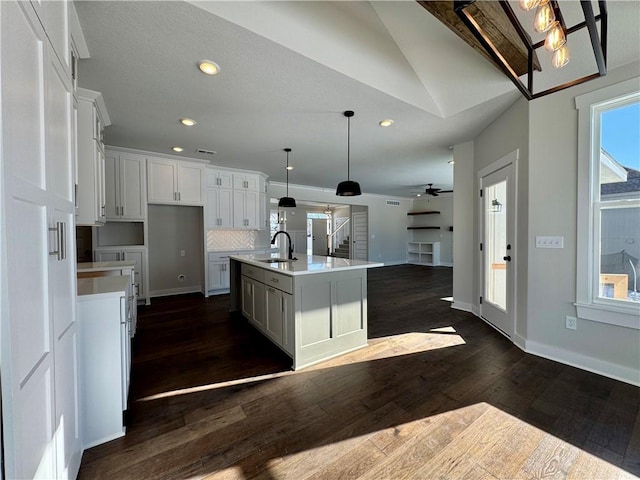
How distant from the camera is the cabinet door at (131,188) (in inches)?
176

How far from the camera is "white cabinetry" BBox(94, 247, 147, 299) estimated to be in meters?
4.32

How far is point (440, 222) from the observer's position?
32.2 feet

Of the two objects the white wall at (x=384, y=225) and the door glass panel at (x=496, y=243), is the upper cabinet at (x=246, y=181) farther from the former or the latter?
the door glass panel at (x=496, y=243)

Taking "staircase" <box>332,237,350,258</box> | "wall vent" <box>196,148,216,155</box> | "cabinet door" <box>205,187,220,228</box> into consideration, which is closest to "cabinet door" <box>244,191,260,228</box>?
"cabinet door" <box>205,187,220,228</box>

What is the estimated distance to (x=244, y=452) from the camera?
1.55 meters

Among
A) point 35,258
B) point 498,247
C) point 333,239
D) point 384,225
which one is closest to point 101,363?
point 35,258

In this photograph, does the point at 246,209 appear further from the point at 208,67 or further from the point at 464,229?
the point at 464,229

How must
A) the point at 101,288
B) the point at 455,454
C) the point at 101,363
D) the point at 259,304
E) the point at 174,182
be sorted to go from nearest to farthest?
the point at 455,454 → the point at 101,363 → the point at 101,288 → the point at 259,304 → the point at 174,182

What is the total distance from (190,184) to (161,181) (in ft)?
1.58

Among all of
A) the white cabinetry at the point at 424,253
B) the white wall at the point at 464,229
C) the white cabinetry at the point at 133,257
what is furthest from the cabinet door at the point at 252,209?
the white cabinetry at the point at 424,253

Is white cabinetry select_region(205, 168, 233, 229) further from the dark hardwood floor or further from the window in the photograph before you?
the window

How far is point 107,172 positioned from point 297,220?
752 cm

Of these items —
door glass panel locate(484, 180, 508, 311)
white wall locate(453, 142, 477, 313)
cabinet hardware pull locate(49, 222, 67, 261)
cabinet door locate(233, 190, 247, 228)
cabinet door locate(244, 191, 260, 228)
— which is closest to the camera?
cabinet hardware pull locate(49, 222, 67, 261)

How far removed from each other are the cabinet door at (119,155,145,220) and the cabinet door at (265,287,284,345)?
3217 mm
